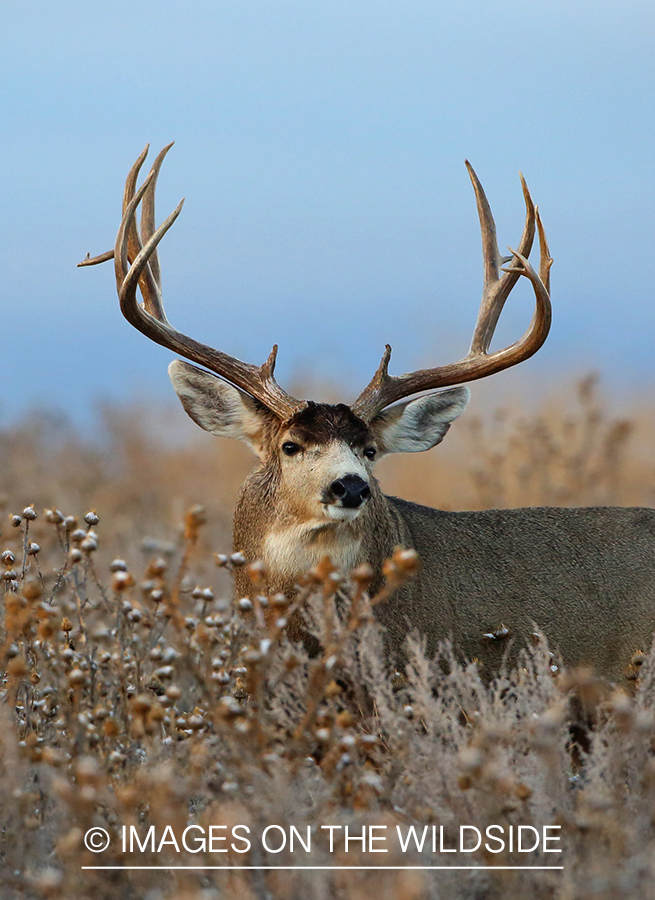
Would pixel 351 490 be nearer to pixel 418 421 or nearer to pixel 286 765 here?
pixel 418 421

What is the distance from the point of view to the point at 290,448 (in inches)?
229

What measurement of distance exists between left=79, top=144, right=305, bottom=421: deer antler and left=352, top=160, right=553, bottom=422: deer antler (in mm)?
516

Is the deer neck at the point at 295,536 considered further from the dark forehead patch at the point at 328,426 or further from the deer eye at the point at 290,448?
the dark forehead patch at the point at 328,426

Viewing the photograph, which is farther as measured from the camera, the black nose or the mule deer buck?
the mule deer buck

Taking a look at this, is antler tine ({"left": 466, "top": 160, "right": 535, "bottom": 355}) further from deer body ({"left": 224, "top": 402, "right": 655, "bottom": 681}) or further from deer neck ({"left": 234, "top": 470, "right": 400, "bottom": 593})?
deer neck ({"left": 234, "top": 470, "right": 400, "bottom": 593})

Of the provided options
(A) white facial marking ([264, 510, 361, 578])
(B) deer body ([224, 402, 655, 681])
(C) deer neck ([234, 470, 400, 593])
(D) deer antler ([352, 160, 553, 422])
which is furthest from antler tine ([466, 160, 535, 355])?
(A) white facial marking ([264, 510, 361, 578])

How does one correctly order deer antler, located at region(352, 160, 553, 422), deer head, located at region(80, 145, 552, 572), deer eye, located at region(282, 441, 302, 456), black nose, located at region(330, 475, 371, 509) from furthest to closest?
1. deer antler, located at region(352, 160, 553, 422)
2. deer eye, located at region(282, 441, 302, 456)
3. deer head, located at region(80, 145, 552, 572)
4. black nose, located at region(330, 475, 371, 509)

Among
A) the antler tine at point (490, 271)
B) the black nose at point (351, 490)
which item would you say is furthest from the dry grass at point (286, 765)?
the antler tine at point (490, 271)

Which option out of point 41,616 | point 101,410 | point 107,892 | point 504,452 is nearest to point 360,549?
point 41,616

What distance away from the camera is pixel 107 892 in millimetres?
3484

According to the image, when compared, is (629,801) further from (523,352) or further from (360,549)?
(523,352)

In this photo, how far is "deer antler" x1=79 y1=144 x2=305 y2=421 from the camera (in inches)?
236

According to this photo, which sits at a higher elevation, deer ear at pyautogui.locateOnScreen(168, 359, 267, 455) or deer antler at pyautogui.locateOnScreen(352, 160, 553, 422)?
deer antler at pyautogui.locateOnScreen(352, 160, 553, 422)

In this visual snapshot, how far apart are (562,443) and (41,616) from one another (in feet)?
32.8
